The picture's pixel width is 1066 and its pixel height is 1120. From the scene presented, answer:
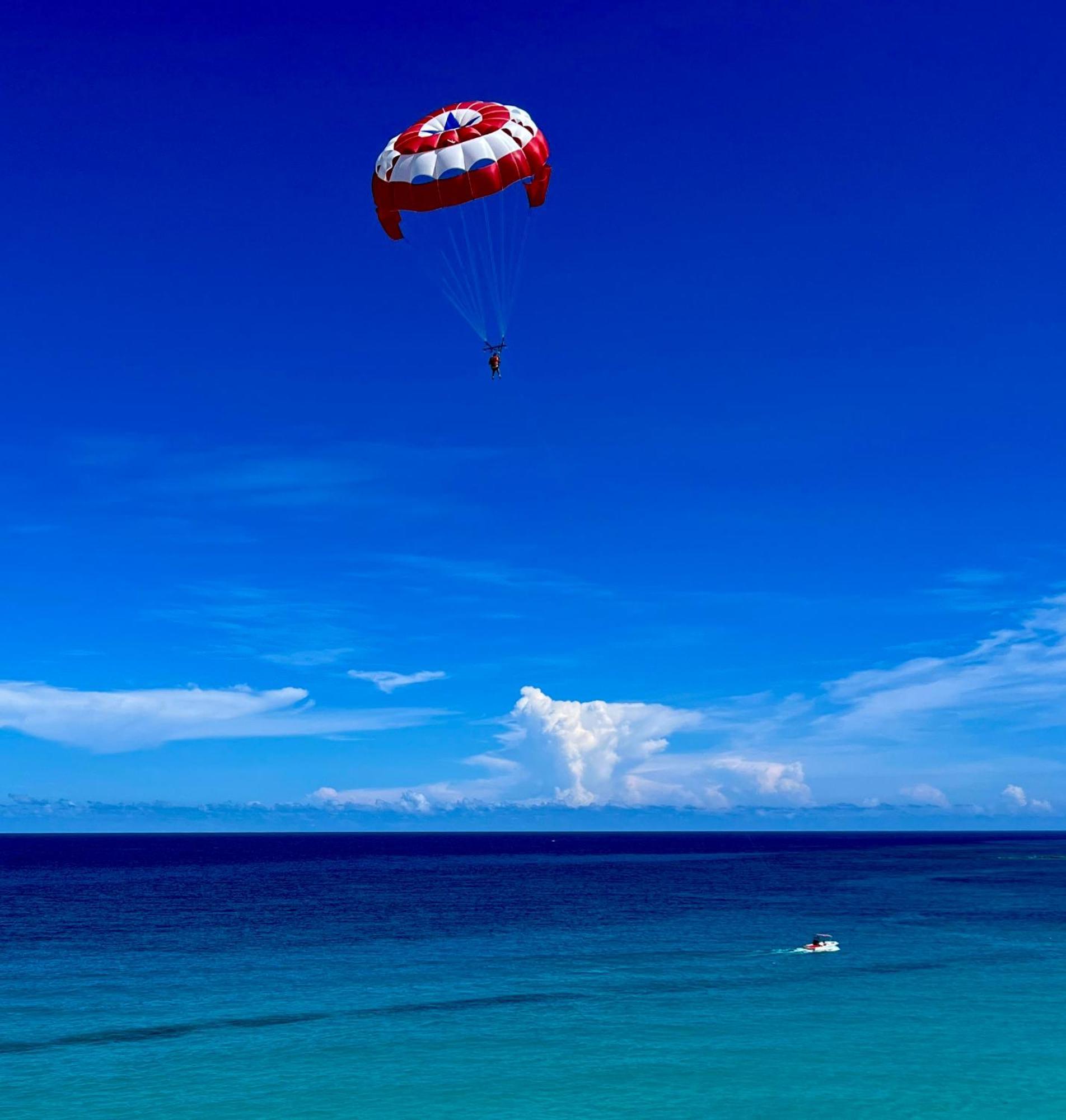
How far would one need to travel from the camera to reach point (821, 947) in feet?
196

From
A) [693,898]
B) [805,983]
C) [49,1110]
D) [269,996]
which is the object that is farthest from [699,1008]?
[693,898]

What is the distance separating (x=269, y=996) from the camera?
48.0 metres

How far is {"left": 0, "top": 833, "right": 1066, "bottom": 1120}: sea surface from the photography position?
3297 cm

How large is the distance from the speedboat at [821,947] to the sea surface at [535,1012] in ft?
3.01

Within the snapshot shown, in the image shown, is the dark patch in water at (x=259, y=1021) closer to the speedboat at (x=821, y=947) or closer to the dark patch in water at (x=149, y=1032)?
the dark patch in water at (x=149, y=1032)

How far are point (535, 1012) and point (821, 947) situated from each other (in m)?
24.0

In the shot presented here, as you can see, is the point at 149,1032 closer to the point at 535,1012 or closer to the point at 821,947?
the point at 535,1012

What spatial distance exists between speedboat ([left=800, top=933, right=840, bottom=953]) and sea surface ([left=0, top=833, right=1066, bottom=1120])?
92 centimetres

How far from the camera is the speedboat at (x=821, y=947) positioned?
5946 centimetres

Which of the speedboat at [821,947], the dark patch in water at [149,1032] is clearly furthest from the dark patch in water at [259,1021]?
the speedboat at [821,947]

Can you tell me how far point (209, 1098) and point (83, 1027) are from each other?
40.7 feet

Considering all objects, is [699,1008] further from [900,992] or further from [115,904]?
[115,904]

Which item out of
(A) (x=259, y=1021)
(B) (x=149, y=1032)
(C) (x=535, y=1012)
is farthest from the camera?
(C) (x=535, y=1012)

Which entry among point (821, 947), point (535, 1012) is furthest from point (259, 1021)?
point (821, 947)
